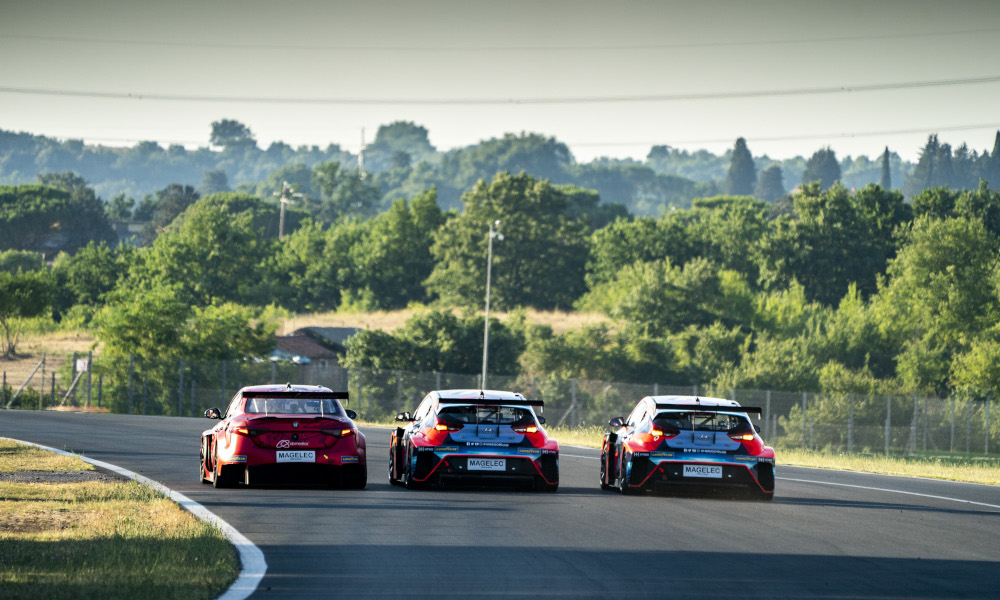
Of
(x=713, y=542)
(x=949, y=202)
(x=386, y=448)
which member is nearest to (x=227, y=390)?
(x=386, y=448)

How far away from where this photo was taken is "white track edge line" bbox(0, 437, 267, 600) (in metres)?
9.84

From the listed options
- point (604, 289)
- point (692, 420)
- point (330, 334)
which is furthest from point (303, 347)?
point (692, 420)

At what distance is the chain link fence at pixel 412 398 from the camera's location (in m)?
55.8

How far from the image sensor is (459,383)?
58656mm

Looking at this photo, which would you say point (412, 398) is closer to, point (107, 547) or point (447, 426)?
point (447, 426)

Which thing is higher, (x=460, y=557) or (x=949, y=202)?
(x=949, y=202)

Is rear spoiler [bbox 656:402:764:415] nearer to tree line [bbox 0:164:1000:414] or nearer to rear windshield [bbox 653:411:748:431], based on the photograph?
rear windshield [bbox 653:411:748:431]

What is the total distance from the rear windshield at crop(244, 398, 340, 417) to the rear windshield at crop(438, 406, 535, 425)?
1.57 metres

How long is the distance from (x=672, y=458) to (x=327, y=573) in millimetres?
8473

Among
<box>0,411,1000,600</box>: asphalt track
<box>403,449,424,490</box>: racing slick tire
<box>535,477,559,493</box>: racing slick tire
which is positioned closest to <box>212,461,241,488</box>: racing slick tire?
<box>0,411,1000,600</box>: asphalt track

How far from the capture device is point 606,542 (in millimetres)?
13070

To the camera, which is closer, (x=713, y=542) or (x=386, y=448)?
(x=713, y=542)

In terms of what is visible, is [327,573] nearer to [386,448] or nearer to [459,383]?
[386,448]

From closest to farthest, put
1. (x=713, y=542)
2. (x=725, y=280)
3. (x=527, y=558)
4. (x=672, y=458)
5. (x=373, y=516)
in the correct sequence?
(x=527, y=558), (x=713, y=542), (x=373, y=516), (x=672, y=458), (x=725, y=280)
